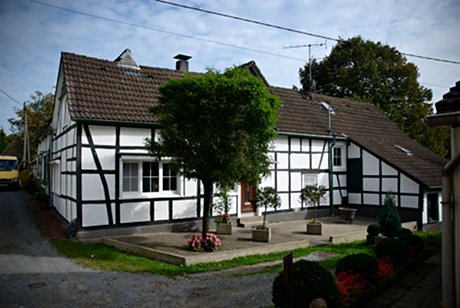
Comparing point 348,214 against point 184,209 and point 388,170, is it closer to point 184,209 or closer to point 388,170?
point 388,170

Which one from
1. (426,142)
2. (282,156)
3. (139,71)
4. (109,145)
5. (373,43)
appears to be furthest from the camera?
(373,43)

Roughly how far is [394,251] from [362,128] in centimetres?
1380

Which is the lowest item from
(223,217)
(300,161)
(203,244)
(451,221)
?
(203,244)

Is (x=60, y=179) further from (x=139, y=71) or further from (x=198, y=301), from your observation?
(x=198, y=301)

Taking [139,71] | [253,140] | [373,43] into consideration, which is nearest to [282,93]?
[139,71]

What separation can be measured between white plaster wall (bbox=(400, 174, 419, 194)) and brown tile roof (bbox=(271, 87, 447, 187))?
0.33 metres

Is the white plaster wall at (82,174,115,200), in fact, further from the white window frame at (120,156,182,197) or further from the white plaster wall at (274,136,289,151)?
the white plaster wall at (274,136,289,151)

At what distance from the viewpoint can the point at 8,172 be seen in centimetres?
2622

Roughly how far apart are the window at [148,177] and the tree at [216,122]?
8.09 ft

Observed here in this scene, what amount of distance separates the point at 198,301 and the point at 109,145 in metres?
6.82

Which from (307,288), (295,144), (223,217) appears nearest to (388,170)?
(295,144)

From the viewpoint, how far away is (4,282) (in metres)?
7.11

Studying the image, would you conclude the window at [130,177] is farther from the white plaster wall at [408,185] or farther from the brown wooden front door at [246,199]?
the white plaster wall at [408,185]

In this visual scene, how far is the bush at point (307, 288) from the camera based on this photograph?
4.48 meters
